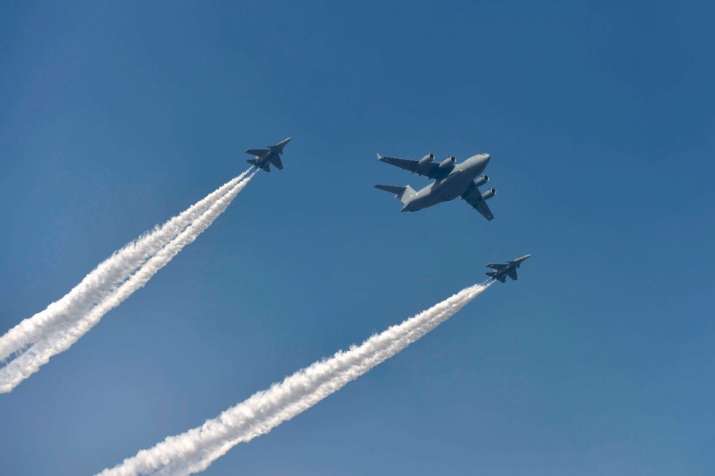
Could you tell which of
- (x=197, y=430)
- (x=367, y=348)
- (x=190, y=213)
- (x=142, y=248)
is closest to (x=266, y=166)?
(x=190, y=213)

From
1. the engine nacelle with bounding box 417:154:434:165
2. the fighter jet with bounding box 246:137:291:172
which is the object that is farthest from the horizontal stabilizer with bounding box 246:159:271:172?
the engine nacelle with bounding box 417:154:434:165

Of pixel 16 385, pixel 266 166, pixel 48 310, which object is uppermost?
pixel 266 166

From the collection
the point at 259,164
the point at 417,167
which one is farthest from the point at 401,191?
the point at 259,164

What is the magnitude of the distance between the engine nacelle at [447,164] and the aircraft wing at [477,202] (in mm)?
9316

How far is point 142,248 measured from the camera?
322ft

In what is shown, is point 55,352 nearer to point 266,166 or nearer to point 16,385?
point 16,385

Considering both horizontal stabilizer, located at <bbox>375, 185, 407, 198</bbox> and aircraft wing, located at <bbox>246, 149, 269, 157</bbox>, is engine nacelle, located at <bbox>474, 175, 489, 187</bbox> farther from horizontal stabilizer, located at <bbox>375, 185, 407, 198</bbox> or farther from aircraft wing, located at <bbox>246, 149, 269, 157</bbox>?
aircraft wing, located at <bbox>246, 149, 269, 157</bbox>

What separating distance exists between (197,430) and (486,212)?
48.3 m

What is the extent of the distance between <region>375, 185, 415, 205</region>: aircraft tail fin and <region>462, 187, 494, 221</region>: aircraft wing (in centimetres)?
744

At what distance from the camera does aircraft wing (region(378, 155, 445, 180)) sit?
10331cm

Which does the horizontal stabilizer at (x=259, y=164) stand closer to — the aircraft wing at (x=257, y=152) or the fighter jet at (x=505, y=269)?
the aircraft wing at (x=257, y=152)

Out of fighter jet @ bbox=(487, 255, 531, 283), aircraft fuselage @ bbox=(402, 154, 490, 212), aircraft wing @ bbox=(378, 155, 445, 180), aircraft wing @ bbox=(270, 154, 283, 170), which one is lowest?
fighter jet @ bbox=(487, 255, 531, 283)

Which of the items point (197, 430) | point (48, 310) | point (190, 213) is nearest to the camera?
point (197, 430)

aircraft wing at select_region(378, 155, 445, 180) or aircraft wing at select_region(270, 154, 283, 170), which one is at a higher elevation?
aircraft wing at select_region(270, 154, 283, 170)
